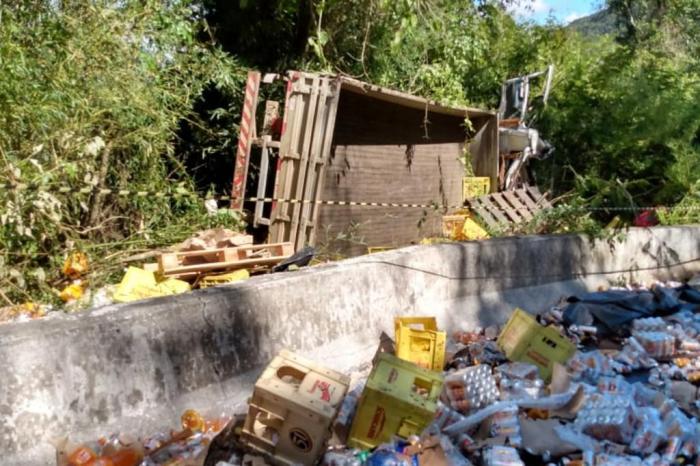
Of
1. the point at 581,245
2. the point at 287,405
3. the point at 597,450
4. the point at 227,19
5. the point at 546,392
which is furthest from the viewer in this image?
the point at 227,19

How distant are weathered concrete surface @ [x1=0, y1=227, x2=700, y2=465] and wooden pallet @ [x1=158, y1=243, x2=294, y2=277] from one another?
1.36 metres

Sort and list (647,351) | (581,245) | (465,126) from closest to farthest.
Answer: (647,351), (581,245), (465,126)

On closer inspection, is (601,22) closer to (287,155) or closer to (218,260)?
(287,155)

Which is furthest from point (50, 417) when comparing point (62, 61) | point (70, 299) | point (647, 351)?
point (647, 351)

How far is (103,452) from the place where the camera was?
3084 millimetres

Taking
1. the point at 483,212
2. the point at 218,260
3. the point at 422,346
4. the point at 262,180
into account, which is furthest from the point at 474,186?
the point at 422,346

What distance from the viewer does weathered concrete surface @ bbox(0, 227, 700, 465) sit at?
117 inches

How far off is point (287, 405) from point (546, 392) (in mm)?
1927

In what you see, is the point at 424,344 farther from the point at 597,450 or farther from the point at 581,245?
the point at 581,245

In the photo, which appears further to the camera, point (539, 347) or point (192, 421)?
point (539, 347)

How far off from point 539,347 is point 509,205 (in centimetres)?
680

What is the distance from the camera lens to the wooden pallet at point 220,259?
5.61m

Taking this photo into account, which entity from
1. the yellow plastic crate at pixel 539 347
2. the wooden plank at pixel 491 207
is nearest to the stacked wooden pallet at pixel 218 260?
the yellow plastic crate at pixel 539 347

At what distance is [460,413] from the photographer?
4035 millimetres
